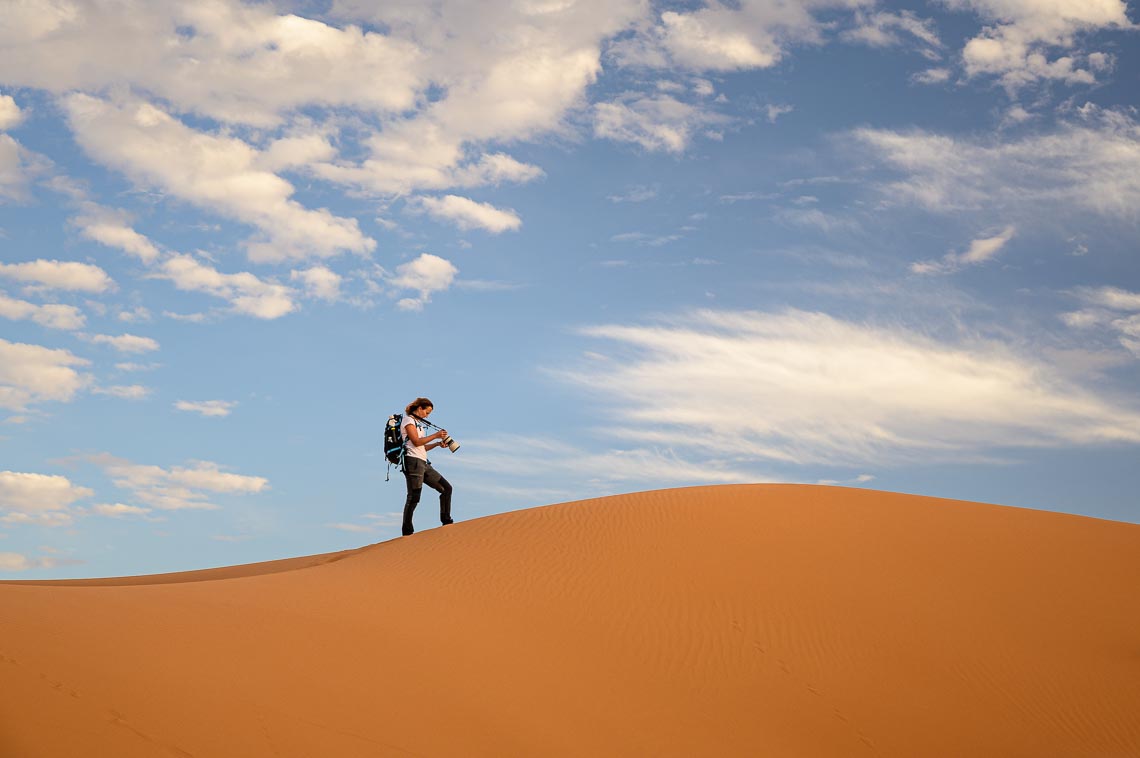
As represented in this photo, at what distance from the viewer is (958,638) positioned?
32.3 ft

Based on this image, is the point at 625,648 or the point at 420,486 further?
the point at 420,486

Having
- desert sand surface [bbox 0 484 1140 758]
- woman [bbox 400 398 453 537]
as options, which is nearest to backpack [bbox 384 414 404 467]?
woman [bbox 400 398 453 537]

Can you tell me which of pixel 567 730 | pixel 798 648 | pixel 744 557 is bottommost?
pixel 567 730

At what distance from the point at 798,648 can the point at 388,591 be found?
4423 millimetres

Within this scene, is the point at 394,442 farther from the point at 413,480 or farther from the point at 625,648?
the point at 625,648

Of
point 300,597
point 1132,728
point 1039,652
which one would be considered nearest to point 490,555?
point 300,597

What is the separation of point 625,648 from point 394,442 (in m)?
5.64

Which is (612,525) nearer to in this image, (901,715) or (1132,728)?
(901,715)

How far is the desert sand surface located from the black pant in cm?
75

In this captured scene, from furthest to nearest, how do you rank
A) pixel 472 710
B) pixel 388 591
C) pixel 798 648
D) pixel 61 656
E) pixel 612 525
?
pixel 612 525, pixel 388 591, pixel 798 648, pixel 472 710, pixel 61 656

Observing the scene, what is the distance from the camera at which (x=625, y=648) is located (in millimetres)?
9336

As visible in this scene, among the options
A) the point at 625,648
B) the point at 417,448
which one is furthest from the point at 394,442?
the point at 625,648

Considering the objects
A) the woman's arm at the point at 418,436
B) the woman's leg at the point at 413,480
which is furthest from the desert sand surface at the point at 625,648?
the woman's arm at the point at 418,436

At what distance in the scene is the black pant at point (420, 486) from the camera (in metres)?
13.6
